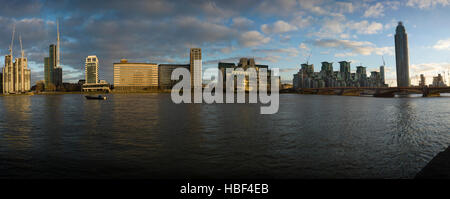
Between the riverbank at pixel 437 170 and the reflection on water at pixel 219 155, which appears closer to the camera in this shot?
the riverbank at pixel 437 170

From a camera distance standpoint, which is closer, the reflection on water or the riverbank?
the riverbank

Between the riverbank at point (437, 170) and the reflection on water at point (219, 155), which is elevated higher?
the riverbank at point (437, 170)

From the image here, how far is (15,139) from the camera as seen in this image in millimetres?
20484

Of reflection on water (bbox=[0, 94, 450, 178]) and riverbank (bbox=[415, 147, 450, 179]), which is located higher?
riverbank (bbox=[415, 147, 450, 179])

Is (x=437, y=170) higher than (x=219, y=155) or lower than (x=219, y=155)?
higher

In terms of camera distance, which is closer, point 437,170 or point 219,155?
point 437,170
